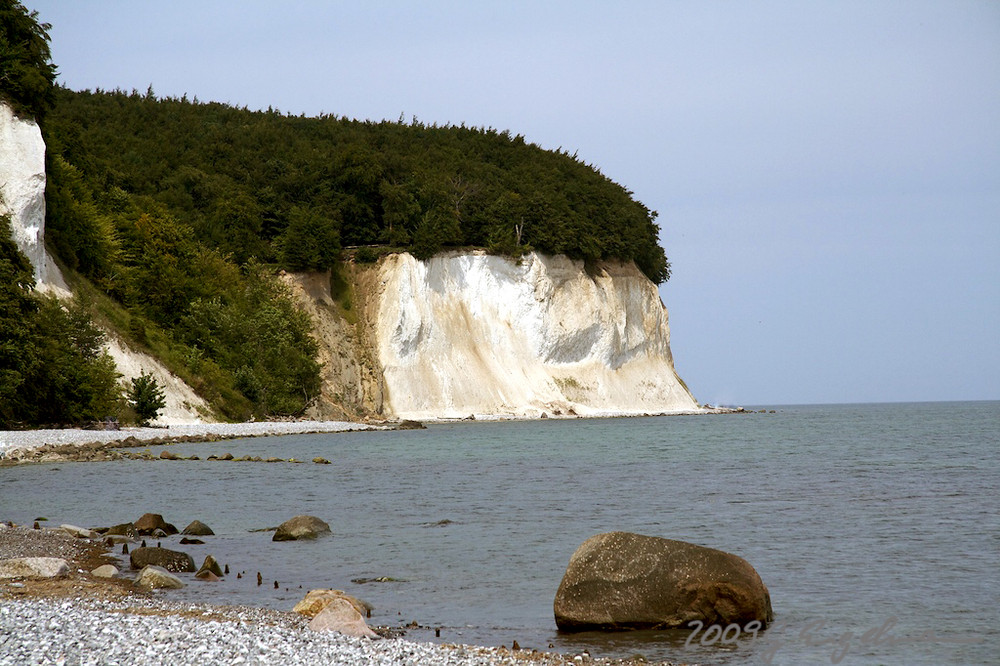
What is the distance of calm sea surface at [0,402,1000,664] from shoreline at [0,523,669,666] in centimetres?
102

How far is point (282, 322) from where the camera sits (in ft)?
204

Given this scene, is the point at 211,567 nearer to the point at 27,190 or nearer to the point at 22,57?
the point at 27,190

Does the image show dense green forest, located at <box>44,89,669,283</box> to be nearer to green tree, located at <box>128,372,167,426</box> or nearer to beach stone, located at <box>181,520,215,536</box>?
green tree, located at <box>128,372,167,426</box>

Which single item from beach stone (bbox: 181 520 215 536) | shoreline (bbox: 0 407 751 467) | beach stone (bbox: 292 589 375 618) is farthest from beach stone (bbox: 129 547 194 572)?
shoreline (bbox: 0 407 751 467)

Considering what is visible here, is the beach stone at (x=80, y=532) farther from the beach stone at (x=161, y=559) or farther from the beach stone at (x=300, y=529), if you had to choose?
the beach stone at (x=300, y=529)

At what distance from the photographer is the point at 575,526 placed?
19375mm

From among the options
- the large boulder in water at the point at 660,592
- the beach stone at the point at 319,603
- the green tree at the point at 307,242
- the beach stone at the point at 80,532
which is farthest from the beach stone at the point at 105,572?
the green tree at the point at 307,242

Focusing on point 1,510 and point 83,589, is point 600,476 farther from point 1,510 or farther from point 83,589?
point 83,589

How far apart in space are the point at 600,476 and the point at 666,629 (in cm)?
1976

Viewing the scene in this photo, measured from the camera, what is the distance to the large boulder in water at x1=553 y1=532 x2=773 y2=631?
11055mm

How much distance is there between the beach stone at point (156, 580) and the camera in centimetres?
1272

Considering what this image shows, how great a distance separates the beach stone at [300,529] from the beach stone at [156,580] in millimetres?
4682

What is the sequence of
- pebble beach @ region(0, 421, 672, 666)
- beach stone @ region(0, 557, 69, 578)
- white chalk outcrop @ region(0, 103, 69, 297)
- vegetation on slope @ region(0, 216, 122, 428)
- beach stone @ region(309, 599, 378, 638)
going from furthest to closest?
white chalk outcrop @ region(0, 103, 69, 297) < vegetation on slope @ region(0, 216, 122, 428) < beach stone @ region(0, 557, 69, 578) < beach stone @ region(309, 599, 378, 638) < pebble beach @ region(0, 421, 672, 666)

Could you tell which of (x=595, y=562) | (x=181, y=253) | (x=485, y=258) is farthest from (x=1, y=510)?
(x=485, y=258)
